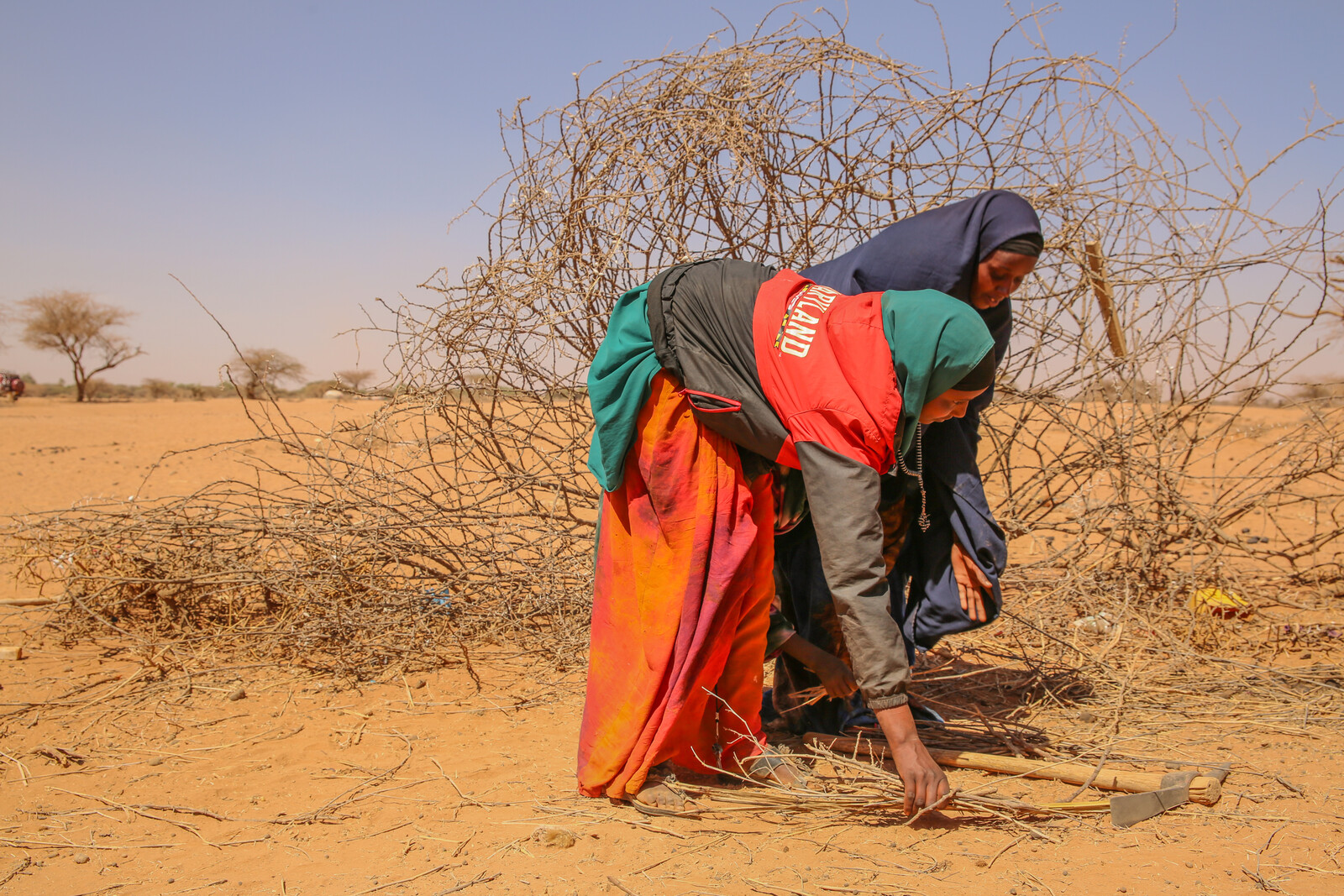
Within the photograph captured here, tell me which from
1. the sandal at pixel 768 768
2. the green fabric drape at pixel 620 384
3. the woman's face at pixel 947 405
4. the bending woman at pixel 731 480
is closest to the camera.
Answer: the bending woman at pixel 731 480

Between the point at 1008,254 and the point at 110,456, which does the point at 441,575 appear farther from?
the point at 110,456

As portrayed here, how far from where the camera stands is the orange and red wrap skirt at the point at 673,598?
205 cm

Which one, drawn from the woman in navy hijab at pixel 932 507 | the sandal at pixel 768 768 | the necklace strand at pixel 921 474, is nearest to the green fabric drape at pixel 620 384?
the woman in navy hijab at pixel 932 507

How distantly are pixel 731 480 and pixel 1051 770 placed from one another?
1.13 m

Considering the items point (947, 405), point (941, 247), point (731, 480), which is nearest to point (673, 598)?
point (731, 480)

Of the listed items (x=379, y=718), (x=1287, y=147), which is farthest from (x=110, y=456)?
(x=1287, y=147)

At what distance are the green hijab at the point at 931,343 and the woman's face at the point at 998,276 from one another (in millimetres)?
284

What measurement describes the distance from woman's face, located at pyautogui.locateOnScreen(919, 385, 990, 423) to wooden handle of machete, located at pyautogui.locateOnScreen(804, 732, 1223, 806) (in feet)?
2.65

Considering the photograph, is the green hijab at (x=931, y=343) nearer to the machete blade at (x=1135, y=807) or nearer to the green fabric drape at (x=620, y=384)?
the green fabric drape at (x=620, y=384)

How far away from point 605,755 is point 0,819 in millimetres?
1623

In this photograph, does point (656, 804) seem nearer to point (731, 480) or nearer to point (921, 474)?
point (731, 480)

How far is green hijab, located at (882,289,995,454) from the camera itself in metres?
1.84

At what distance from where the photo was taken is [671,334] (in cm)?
205

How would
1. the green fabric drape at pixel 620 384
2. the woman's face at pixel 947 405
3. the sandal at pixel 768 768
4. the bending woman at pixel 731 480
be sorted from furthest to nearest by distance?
the sandal at pixel 768 768
the green fabric drape at pixel 620 384
the woman's face at pixel 947 405
the bending woman at pixel 731 480
